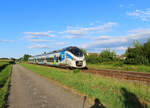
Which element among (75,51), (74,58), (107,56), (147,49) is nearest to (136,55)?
(147,49)

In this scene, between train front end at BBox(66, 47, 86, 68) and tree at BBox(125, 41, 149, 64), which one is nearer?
train front end at BBox(66, 47, 86, 68)

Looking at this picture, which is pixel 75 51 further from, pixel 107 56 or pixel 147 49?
pixel 107 56

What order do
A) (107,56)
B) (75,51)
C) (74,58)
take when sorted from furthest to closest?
(107,56) → (75,51) → (74,58)

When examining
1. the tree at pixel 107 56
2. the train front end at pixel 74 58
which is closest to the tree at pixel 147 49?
the tree at pixel 107 56

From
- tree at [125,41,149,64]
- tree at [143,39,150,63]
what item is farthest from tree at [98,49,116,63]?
tree at [143,39,150,63]

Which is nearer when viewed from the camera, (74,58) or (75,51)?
(74,58)

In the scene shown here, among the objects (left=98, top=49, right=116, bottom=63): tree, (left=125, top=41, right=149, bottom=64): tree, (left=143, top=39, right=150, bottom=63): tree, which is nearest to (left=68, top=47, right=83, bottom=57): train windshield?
(left=125, top=41, right=149, bottom=64): tree

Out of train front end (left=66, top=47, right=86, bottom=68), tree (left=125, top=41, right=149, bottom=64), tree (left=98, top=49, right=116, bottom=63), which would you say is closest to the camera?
train front end (left=66, top=47, right=86, bottom=68)

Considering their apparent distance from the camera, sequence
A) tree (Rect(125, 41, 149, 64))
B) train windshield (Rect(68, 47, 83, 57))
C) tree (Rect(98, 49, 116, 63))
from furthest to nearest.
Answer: tree (Rect(98, 49, 116, 63)) → tree (Rect(125, 41, 149, 64)) → train windshield (Rect(68, 47, 83, 57))

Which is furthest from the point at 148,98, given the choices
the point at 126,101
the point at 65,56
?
the point at 65,56

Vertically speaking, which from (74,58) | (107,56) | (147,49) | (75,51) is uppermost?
(147,49)

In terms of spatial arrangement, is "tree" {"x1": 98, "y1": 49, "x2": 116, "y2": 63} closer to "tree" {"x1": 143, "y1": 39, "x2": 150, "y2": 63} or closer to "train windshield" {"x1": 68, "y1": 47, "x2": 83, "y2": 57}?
"tree" {"x1": 143, "y1": 39, "x2": 150, "y2": 63}

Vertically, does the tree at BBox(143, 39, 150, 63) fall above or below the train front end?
above

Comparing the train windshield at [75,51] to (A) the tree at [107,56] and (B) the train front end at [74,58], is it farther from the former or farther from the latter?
(A) the tree at [107,56]
